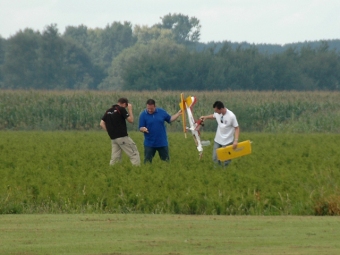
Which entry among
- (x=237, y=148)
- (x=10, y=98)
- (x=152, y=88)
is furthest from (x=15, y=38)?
(x=237, y=148)

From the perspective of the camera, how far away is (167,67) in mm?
81875

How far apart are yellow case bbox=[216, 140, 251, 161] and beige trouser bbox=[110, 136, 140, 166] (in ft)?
6.34

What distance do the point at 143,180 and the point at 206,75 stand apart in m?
67.3

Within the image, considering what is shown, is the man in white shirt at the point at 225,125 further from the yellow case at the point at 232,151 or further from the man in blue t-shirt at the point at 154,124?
the man in blue t-shirt at the point at 154,124

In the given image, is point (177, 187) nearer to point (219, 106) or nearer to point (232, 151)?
A: point (232, 151)

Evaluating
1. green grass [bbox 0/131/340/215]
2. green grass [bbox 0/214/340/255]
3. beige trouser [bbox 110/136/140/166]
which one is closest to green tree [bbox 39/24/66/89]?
green grass [bbox 0/131/340/215]

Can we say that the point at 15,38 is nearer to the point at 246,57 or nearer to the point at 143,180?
the point at 246,57

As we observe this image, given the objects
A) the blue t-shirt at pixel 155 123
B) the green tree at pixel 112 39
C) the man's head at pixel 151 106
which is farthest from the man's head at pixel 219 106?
the green tree at pixel 112 39

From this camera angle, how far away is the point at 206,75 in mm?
83062

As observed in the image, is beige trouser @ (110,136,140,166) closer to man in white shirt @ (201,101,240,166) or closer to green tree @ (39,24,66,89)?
man in white shirt @ (201,101,240,166)

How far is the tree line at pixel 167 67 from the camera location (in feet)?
270

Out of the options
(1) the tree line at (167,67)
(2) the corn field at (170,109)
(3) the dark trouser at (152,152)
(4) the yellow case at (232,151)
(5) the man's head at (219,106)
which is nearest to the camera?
(5) the man's head at (219,106)

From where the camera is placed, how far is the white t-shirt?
17531 millimetres

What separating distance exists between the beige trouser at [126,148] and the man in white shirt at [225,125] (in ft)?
5.74
